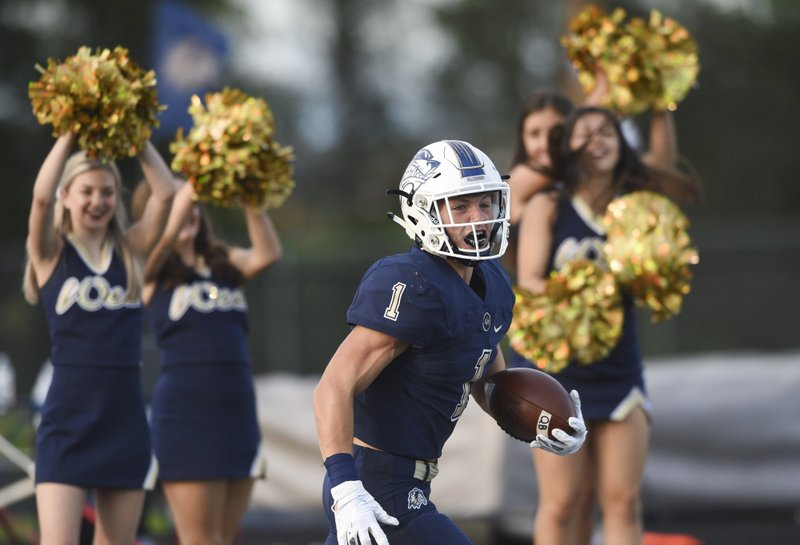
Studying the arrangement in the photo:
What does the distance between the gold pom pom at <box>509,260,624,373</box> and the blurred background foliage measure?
5.91 ft

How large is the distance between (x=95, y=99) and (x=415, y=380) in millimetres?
1987

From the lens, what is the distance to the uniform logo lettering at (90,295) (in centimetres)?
546

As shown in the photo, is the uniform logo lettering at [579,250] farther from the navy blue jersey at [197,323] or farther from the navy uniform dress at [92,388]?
the navy uniform dress at [92,388]

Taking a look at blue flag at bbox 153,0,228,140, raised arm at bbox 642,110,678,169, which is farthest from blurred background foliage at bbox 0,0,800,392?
blue flag at bbox 153,0,228,140

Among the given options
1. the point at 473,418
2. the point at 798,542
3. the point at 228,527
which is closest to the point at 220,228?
the point at 473,418

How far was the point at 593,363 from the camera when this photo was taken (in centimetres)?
602

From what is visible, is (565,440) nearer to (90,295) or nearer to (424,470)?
(424,470)

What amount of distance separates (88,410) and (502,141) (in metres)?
22.0

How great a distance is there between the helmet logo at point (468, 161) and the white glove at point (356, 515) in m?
1.11

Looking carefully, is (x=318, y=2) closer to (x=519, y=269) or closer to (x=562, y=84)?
(x=562, y=84)

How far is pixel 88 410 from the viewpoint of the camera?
5398mm

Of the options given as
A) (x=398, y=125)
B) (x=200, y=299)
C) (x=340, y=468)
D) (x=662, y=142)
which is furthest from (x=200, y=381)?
(x=398, y=125)

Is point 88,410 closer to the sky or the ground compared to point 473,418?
closer to the sky

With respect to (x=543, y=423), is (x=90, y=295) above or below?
above
